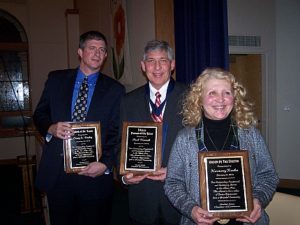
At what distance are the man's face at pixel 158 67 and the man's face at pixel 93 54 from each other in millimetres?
427

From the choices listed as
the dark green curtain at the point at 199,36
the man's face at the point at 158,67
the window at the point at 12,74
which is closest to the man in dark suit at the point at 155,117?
the man's face at the point at 158,67

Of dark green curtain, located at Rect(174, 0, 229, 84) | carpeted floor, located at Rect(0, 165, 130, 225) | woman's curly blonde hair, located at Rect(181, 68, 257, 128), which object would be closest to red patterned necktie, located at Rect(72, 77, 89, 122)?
woman's curly blonde hair, located at Rect(181, 68, 257, 128)

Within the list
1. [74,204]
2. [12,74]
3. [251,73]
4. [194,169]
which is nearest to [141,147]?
[194,169]

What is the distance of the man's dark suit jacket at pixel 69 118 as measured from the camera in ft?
7.25

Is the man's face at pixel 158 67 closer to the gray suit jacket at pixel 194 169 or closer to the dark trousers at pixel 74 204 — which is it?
the gray suit jacket at pixel 194 169

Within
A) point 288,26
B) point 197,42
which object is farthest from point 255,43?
point 197,42

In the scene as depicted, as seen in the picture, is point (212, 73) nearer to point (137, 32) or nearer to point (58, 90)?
point (58, 90)

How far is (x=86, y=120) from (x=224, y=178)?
1111 mm

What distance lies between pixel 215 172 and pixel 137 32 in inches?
142

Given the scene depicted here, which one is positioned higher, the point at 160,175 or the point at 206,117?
the point at 206,117

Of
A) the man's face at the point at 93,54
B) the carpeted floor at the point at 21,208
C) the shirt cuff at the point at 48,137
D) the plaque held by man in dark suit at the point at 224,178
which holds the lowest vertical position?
the carpeted floor at the point at 21,208

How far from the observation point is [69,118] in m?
2.21

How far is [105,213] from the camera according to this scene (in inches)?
91.3

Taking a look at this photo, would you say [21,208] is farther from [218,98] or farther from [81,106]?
[218,98]
